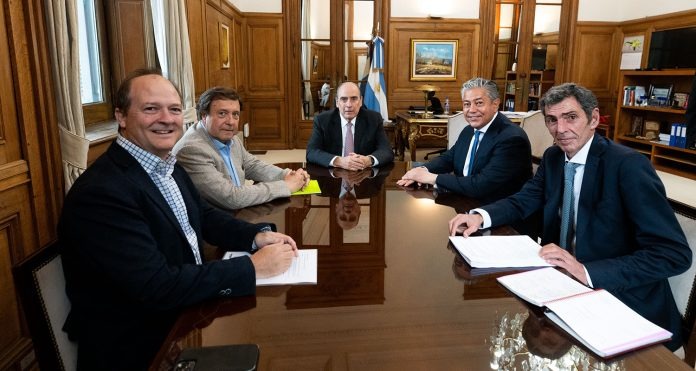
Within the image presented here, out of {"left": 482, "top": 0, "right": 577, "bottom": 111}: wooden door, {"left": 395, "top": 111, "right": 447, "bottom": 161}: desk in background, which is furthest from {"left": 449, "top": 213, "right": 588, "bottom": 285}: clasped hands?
{"left": 482, "top": 0, "right": 577, "bottom": 111}: wooden door

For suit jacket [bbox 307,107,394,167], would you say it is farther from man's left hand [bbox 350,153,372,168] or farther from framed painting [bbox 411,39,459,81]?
framed painting [bbox 411,39,459,81]

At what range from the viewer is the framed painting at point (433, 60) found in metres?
7.64

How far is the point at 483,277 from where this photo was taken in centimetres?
122

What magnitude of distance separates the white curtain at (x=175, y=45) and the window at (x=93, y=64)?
502mm

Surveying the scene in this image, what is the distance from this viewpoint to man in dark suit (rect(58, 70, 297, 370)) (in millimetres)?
1059

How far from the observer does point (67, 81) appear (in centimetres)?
213

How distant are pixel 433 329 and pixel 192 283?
54 cm

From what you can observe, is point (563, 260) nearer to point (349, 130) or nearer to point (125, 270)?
point (125, 270)

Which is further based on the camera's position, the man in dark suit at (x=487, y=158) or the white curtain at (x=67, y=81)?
the man in dark suit at (x=487, y=158)

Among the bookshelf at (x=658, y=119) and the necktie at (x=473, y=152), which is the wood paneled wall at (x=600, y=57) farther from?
the necktie at (x=473, y=152)

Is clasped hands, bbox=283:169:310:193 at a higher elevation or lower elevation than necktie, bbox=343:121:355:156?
lower

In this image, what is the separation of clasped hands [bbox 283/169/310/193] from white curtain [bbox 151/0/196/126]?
6.70 feet

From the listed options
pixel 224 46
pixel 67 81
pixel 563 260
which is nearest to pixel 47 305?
pixel 563 260

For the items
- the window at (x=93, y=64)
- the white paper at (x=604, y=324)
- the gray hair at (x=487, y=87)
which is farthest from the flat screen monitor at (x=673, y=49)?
the window at (x=93, y=64)
